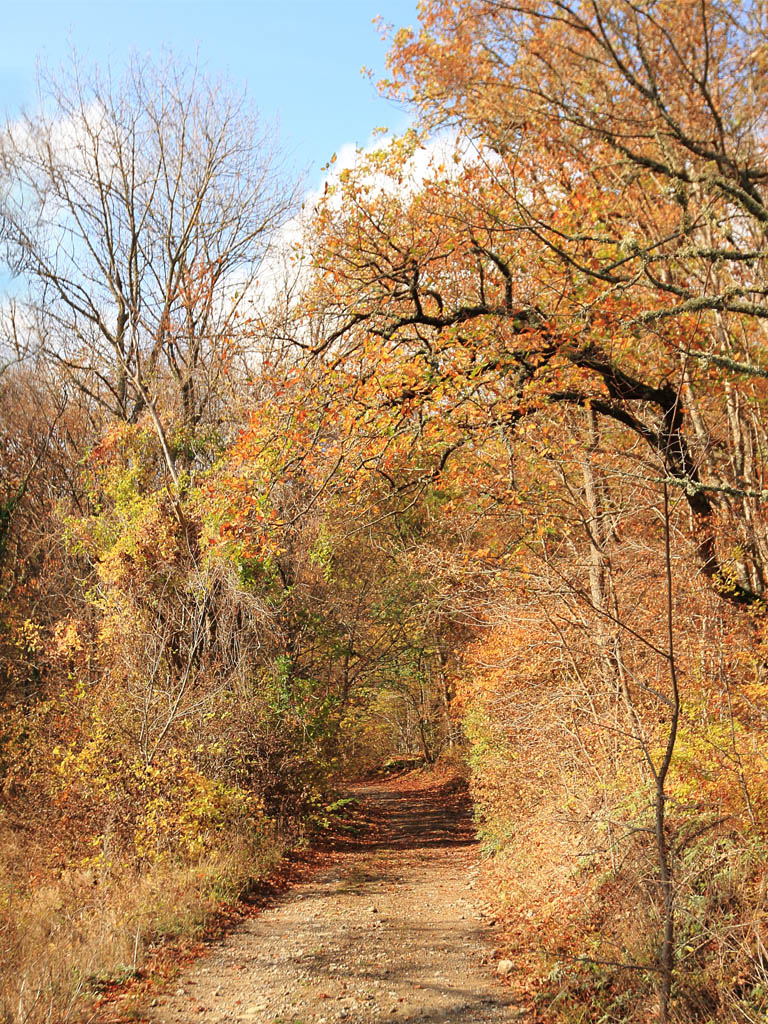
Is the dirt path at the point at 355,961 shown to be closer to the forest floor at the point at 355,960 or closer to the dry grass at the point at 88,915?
the forest floor at the point at 355,960

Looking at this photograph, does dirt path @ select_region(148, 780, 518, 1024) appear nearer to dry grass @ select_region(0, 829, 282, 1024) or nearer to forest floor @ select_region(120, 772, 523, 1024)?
forest floor @ select_region(120, 772, 523, 1024)

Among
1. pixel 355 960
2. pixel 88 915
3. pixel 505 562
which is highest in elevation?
pixel 505 562

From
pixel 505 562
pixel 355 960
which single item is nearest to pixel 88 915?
pixel 355 960

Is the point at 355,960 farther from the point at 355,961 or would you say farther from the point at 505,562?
the point at 505,562

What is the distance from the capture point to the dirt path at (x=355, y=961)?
5.89 meters

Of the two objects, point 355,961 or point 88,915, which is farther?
point 88,915

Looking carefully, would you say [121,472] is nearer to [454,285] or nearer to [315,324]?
[315,324]

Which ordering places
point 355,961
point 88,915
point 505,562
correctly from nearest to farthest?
point 355,961 < point 88,915 < point 505,562

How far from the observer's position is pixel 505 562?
35.8 feet

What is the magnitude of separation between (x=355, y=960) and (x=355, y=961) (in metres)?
0.03

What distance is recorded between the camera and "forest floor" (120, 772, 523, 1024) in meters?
5.89

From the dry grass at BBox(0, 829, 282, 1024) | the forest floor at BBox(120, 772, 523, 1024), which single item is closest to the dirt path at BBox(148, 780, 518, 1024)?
the forest floor at BBox(120, 772, 523, 1024)

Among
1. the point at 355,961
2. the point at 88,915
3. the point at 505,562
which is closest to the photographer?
the point at 355,961

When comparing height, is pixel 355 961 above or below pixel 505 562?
below
